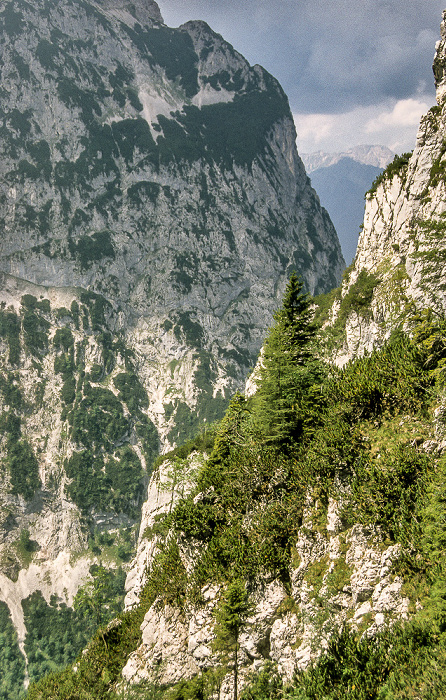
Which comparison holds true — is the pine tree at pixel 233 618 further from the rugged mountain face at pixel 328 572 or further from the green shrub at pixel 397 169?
the green shrub at pixel 397 169

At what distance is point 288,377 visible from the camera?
23.2 metres

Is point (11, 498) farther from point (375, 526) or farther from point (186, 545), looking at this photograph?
point (375, 526)

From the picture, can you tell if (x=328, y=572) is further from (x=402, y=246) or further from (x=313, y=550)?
(x=402, y=246)

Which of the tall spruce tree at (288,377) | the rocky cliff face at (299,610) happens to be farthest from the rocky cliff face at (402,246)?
the rocky cliff face at (299,610)

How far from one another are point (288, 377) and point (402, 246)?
121 ft

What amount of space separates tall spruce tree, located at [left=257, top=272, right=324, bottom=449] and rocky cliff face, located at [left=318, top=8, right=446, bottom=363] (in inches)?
659

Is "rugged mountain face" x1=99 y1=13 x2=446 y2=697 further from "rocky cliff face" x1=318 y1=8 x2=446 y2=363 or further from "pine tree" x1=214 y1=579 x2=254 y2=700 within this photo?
"rocky cliff face" x1=318 y1=8 x2=446 y2=363

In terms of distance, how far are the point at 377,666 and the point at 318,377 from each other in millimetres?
14705

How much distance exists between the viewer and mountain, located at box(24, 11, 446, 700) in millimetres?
14539

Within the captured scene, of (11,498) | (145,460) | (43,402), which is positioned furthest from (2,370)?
(145,460)

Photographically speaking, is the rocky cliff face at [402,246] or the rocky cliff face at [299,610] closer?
the rocky cliff face at [299,610]

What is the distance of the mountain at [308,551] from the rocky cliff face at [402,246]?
19337mm

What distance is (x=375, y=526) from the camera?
1667 cm

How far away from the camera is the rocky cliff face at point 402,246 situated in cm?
4016
